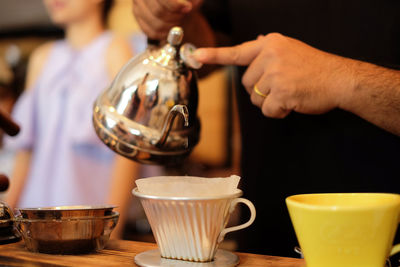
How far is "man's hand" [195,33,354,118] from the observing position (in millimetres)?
862

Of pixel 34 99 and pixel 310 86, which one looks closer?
pixel 310 86

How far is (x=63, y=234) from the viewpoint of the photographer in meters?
0.64

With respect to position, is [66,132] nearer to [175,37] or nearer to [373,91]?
[175,37]

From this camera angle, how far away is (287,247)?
1168mm

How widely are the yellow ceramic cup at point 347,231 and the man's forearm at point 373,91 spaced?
38 cm

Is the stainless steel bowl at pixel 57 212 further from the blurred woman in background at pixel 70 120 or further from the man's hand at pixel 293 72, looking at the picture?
the blurred woman in background at pixel 70 120

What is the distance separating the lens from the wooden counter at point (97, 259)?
0.59 meters

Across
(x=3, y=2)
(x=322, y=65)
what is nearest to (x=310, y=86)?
(x=322, y=65)

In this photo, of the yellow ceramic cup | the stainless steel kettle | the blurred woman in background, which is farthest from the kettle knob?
the blurred woman in background

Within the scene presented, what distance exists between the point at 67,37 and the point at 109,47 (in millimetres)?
227

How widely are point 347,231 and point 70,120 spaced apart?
1.49m

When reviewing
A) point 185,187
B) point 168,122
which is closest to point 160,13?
point 168,122

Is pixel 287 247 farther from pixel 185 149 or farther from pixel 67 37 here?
pixel 67 37

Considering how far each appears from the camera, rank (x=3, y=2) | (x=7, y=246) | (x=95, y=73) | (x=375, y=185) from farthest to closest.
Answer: (x=3, y=2) → (x=95, y=73) → (x=375, y=185) → (x=7, y=246)
